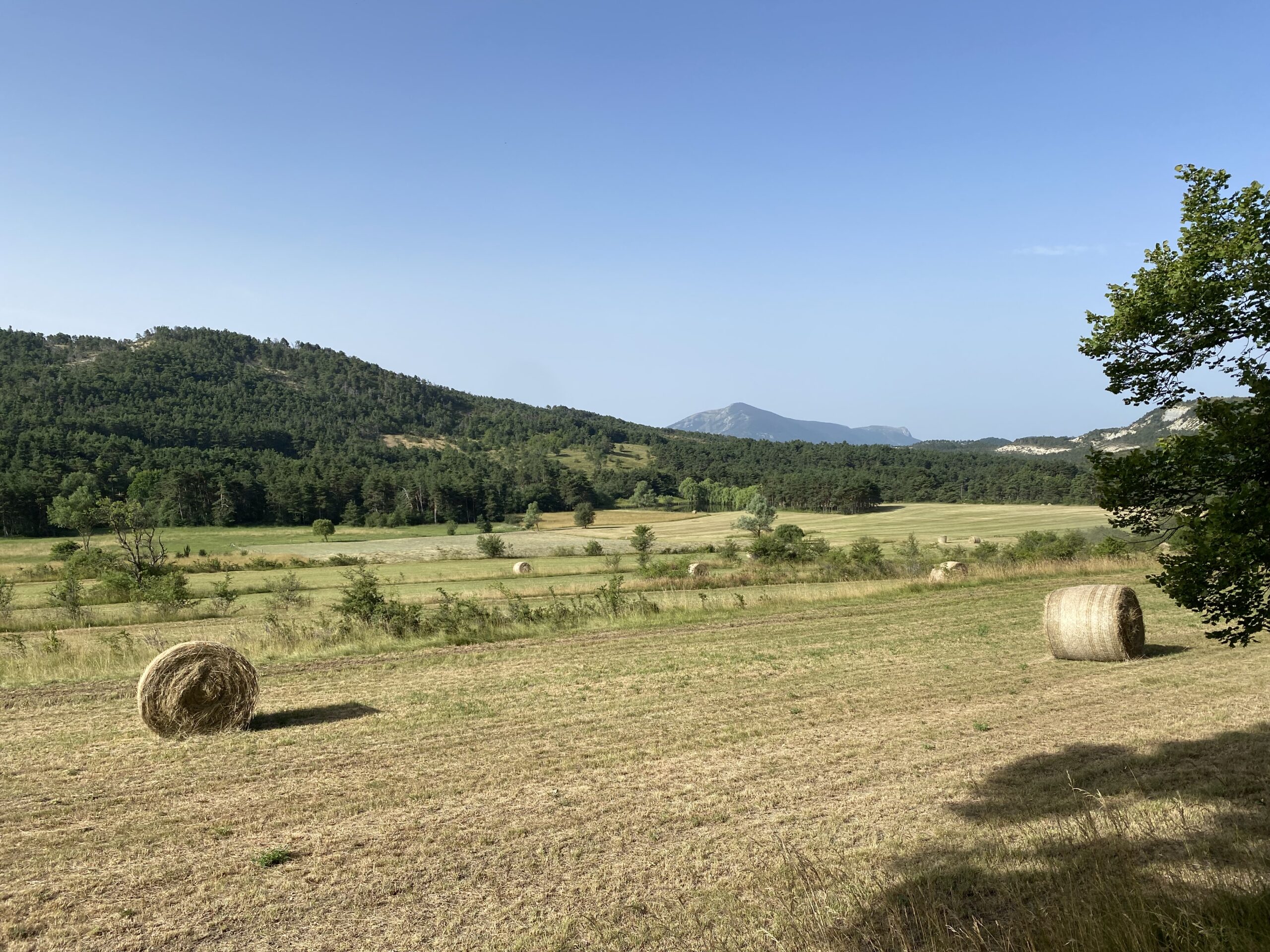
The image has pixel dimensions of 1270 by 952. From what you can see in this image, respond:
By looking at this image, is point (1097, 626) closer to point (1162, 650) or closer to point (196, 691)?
point (1162, 650)

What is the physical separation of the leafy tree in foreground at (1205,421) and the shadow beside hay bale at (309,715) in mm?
12200

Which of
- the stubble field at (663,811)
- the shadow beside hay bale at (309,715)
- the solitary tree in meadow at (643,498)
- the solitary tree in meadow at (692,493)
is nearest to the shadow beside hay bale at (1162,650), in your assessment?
the stubble field at (663,811)

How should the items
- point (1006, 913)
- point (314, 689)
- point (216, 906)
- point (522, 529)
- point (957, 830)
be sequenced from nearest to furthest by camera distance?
point (1006, 913), point (216, 906), point (957, 830), point (314, 689), point (522, 529)

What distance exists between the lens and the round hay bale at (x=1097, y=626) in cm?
1595

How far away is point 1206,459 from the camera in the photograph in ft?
25.8

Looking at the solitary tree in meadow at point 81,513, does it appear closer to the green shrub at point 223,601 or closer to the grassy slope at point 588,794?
the green shrub at point 223,601

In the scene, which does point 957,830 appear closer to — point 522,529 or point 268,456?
point 522,529

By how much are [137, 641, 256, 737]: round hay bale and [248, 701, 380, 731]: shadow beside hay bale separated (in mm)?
444

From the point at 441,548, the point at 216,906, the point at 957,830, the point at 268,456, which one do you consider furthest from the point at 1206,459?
the point at 268,456

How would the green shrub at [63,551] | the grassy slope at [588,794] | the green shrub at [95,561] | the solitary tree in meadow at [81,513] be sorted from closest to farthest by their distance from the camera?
the grassy slope at [588,794]
the green shrub at [95,561]
the solitary tree in meadow at [81,513]
the green shrub at [63,551]

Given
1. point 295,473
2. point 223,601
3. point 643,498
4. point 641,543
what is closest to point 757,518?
point 641,543

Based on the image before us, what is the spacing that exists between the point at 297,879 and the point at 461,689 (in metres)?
8.34

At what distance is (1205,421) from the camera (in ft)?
28.0

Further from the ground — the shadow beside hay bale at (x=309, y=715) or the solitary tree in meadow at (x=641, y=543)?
the solitary tree in meadow at (x=641, y=543)
